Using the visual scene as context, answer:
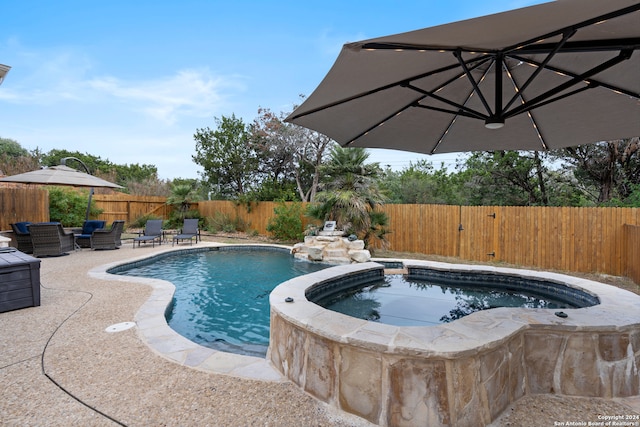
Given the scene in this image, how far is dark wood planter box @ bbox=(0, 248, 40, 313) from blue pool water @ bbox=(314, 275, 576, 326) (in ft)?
12.8

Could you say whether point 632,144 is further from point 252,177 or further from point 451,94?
point 252,177

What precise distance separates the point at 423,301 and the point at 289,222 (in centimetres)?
815

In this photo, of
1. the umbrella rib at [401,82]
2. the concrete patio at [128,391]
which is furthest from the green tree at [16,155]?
the umbrella rib at [401,82]

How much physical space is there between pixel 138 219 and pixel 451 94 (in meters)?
16.4

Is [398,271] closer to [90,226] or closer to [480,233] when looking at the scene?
[480,233]

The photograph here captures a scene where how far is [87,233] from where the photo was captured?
32.7 feet

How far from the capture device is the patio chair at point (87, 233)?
961cm

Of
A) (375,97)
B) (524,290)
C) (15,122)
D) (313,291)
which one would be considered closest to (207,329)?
(313,291)

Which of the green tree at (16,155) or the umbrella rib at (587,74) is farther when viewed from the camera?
the green tree at (16,155)

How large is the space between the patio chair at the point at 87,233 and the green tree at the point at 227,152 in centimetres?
873

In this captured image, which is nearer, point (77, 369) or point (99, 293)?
point (77, 369)

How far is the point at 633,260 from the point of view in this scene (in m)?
6.24

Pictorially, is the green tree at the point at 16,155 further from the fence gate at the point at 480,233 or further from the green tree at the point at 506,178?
the green tree at the point at 506,178

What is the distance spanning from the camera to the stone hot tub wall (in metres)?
1.93
